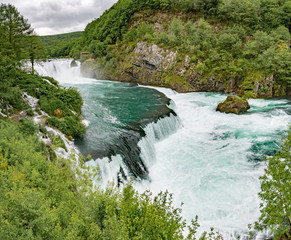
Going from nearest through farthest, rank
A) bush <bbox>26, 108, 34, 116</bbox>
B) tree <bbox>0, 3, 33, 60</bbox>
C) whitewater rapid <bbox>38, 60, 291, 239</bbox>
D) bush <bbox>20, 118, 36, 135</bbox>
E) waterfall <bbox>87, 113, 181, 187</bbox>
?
1. whitewater rapid <bbox>38, 60, 291, 239</bbox>
2. bush <bbox>20, 118, 36, 135</bbox>
3. waterfall <bbox>87, 113, 181, 187</bbox>
4. bush <bbox>26, 108, 34, 116</bbox>
5. tree <bbox>0, 3, 33, 60</bbox>

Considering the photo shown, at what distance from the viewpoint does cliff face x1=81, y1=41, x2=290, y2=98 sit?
34375 mm

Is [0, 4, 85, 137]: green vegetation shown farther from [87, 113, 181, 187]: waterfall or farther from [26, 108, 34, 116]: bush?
[87, 113, 181, 187]: waterfall

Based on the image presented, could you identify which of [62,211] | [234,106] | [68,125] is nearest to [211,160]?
[234,106]

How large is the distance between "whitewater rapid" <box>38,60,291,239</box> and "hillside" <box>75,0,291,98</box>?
801cm

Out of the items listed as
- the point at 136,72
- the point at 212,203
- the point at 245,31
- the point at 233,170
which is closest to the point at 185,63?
the point at 136,72

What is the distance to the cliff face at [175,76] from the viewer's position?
113ft

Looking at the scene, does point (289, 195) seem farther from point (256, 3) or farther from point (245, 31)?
point (256, 3)

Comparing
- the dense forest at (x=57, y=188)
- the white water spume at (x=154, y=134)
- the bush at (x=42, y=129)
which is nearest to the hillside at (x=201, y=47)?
the white water spume at (x=154, y=134)

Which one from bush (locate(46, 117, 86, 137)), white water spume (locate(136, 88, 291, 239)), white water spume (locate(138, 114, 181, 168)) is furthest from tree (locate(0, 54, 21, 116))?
white water spume (locate(136, 88, 291, 239))

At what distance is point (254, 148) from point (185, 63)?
77.5ft

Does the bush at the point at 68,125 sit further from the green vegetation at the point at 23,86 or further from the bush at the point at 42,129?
the bush at the point at 42,129

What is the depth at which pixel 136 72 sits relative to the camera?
4438cm

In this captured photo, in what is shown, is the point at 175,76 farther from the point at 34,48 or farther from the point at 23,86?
the point at 23,86

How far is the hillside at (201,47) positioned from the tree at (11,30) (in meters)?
24.5
